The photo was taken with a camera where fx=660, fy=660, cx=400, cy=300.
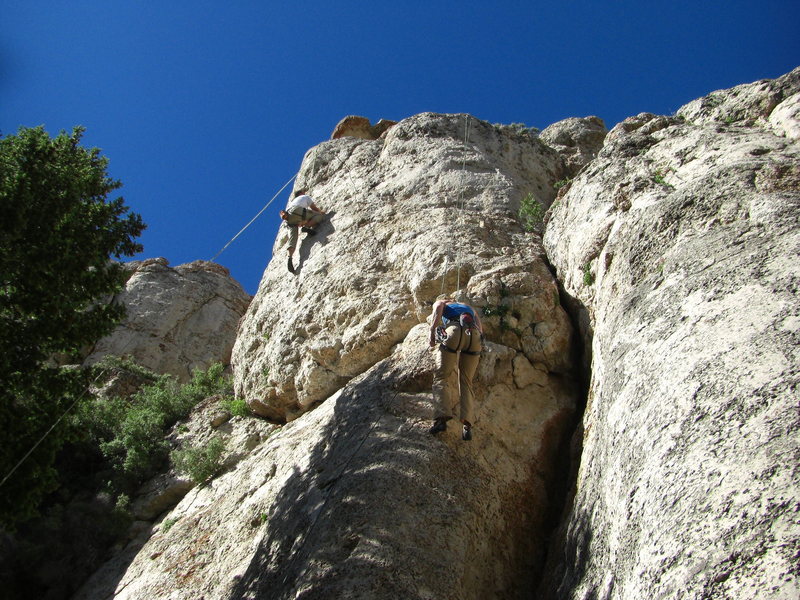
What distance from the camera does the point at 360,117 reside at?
17.3 meters

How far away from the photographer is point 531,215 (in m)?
11.3

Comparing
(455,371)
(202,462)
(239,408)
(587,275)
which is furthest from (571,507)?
(239,408)

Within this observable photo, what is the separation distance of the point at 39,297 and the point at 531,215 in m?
7.51

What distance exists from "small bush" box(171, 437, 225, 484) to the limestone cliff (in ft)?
1.06

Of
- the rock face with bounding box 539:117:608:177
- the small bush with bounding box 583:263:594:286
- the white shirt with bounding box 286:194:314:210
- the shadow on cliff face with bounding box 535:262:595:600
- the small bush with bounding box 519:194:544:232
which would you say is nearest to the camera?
the shadow on cliff face with bounding box 535:262:595:600

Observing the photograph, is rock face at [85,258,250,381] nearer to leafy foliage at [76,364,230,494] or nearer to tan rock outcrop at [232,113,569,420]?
leafy foliage at [76,364,230,494]

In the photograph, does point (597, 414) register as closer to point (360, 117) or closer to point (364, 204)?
point (364, 204)

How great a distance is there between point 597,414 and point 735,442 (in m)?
2.26

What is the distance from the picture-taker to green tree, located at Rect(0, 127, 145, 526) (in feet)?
24.2

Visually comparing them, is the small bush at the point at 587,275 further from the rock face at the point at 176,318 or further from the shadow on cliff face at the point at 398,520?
the rock face at the point at 176,318

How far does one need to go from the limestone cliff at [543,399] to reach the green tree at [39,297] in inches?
88.6

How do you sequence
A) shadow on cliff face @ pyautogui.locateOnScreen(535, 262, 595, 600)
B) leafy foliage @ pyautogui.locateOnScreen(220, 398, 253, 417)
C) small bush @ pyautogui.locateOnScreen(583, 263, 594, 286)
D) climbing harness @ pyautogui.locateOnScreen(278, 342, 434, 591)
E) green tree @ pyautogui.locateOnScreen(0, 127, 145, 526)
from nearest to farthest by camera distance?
shadow on cliff face @ pyautogui.locateOnScreen(535, 262, 595, 600) → climbing harness @ pyautogui.locateOnScreen(278, 342, 434, 591) → green tree @ pyautogui.locateOnScreen(0, 127, 145, 526) → small bush @ pyautogui.locateOnScreen(583, 263, 594, 286) → leafy foliage @ pyautogui.locateOnScreen(220, 398, 253, 417)

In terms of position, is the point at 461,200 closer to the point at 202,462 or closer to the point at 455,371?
the point at 455,371

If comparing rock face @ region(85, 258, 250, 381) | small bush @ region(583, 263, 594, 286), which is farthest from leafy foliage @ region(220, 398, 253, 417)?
rock face @ region(85, 258, 250, 381)
